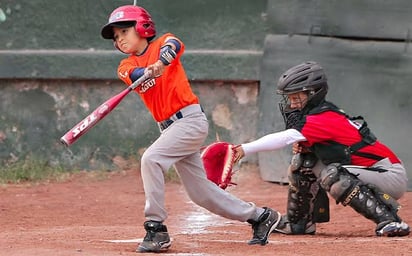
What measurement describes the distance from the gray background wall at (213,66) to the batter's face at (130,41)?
3399 mm

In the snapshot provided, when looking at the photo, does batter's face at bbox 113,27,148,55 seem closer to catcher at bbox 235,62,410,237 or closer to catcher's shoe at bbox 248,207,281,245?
catcher at bbox 235,62,410,237

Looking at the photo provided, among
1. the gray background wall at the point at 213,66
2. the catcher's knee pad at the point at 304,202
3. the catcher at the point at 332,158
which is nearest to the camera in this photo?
the catcher at the point at 332,158

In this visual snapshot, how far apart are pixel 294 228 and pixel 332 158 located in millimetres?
674

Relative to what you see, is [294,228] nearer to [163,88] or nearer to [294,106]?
[294,106]

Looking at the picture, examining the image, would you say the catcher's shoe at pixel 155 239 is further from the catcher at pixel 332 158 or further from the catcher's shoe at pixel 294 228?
the catcher's shoe at pixel 294 228

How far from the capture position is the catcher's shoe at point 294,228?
7.29 meters

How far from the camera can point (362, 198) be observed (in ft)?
22.6

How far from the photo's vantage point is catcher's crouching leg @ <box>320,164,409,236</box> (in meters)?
6.84

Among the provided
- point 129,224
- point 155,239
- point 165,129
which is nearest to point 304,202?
point 165,129

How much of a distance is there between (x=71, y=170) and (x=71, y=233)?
2.99 metres

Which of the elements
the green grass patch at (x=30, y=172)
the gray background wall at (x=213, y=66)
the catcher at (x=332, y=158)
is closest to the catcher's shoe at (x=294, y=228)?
the catcher at (x=332, y=158)

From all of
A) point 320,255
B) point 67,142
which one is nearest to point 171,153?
point 67,142

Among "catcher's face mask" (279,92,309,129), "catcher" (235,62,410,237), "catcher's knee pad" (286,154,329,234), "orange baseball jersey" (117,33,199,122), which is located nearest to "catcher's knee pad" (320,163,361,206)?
"catcher" (235,62,410,237)

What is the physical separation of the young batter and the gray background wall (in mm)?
3300
